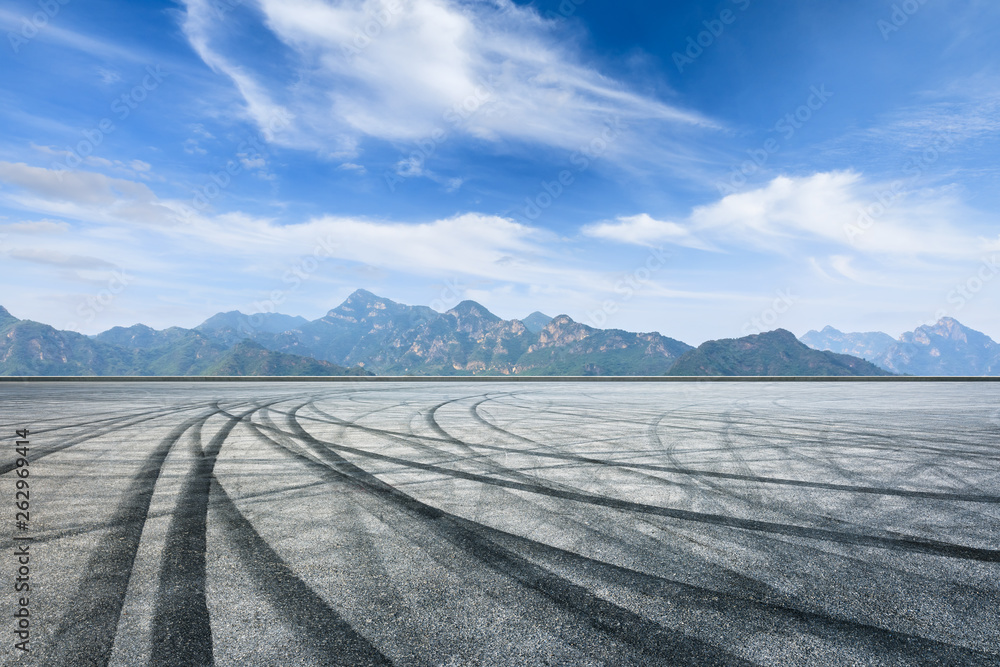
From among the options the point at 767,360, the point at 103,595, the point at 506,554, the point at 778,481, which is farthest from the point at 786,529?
the point at 767,360

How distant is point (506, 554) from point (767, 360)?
16621 cm

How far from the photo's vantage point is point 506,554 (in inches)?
158

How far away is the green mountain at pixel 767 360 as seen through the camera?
12938cm

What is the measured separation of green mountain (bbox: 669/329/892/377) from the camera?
129m

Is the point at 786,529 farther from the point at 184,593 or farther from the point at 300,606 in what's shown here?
the point at 184,593

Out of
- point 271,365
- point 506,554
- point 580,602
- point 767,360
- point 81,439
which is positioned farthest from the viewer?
point 767,360

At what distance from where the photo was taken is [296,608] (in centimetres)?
319

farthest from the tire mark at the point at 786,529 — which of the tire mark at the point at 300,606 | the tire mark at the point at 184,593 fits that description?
the tire mark at the point at 184,593

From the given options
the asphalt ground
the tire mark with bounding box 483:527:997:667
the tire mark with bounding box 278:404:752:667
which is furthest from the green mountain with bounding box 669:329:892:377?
the tire mark with bounding box 483:527:997:667

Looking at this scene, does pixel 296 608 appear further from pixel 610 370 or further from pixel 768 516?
pixel 610 370

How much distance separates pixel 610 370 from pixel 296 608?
181 metres

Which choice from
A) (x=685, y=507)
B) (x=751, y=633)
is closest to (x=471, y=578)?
(x=751, y=633)

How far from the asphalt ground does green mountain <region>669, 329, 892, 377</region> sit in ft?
401

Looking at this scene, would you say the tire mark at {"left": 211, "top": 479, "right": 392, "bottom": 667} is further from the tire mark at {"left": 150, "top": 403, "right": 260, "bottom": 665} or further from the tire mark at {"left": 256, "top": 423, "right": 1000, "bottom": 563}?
the tire mark at {"left": 256, "top": 423, "right": 1000, "bottom": 563}
